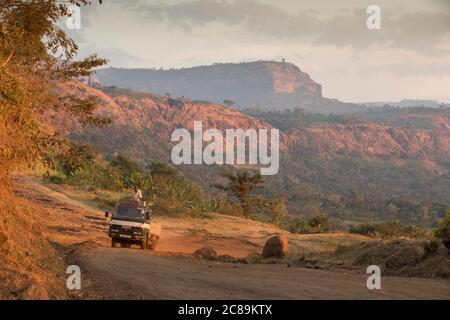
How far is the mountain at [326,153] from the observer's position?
84188 millimetres

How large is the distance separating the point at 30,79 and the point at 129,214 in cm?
633

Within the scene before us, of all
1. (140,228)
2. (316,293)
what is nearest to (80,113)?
(140,228)

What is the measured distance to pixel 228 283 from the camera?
1333 centimetres

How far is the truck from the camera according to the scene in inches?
856

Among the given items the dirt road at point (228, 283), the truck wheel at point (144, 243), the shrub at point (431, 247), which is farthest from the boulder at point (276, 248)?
the shrub at point (431, 247)

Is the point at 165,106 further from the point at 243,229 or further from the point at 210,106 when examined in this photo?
the point at 243,229

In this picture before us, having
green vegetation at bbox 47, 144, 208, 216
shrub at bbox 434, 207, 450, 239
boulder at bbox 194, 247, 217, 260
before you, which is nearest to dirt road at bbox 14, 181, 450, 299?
boulder at bbox 194, 247, 217, 260

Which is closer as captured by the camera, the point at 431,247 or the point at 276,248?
the point at 431,247

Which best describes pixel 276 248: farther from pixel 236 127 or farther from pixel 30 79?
pixel 236 127

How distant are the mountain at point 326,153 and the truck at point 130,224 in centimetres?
5176

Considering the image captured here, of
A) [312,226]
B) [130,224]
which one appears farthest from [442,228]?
[312,226]
